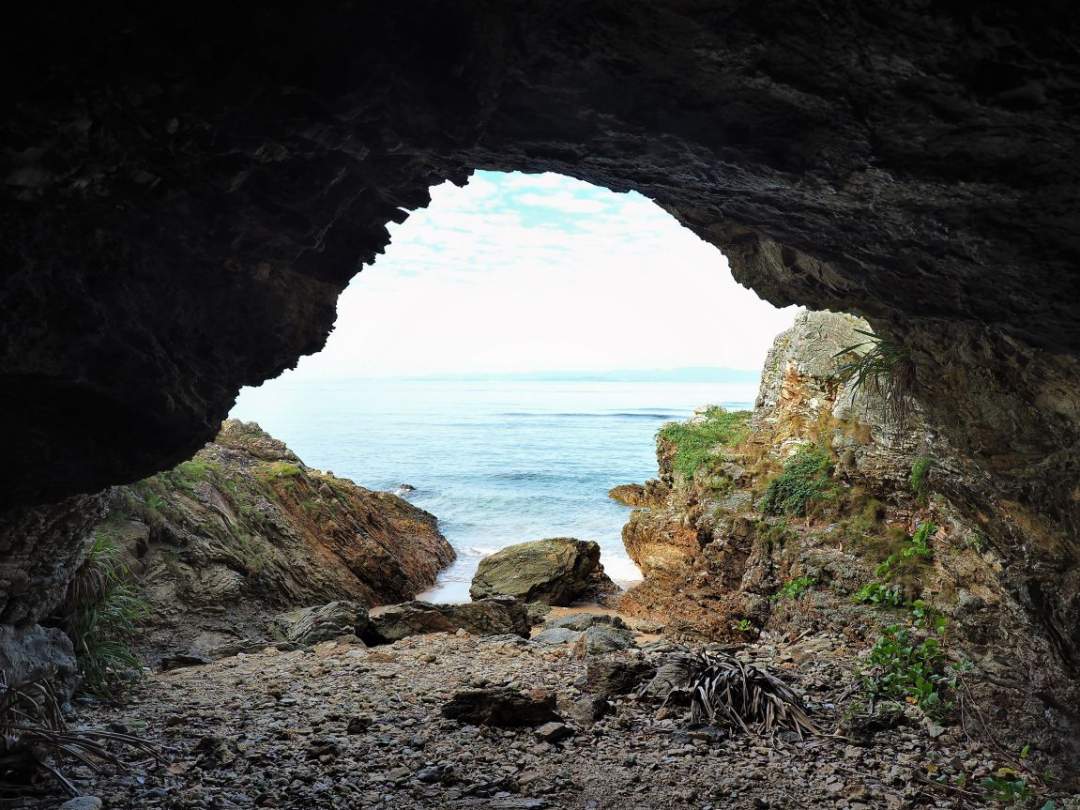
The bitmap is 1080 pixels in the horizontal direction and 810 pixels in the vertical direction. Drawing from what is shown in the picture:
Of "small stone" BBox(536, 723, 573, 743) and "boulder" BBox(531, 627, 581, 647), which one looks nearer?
"small stone" BBox(536, 723, 573, 743)

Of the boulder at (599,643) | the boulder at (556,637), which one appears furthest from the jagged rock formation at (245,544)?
the boulder at (599,643)

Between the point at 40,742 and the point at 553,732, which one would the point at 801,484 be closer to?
the point at 553,732

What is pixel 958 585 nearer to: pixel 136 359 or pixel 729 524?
pixel 729 524

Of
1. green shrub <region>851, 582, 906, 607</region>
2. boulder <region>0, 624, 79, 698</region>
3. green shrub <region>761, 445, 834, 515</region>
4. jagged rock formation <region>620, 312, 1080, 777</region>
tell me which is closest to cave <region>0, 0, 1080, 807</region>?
jagged rock formation <region>620, 312, 1080, 777</region>

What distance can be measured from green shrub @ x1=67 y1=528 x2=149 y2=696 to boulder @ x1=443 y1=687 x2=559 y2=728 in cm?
291

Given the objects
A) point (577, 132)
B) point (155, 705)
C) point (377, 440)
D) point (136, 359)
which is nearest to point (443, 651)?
point (155, 705)

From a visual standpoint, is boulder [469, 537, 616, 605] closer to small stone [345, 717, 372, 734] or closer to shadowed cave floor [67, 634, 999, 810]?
shadowed cave floor [67, 634, 999, 810]

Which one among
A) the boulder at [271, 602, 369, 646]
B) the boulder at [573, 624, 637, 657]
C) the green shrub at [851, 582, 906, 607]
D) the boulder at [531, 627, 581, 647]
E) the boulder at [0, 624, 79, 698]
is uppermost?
the boulder at [0, 624, 79, 698]

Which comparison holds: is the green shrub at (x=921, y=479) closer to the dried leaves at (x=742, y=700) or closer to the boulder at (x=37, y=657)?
the dried leaves at (x=742, y=700)

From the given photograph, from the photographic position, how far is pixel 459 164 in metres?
3.63

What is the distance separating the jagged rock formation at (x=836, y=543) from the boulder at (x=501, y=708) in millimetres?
3162

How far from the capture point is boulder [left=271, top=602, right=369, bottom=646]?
7.92 m

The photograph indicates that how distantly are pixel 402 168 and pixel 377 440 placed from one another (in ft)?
144

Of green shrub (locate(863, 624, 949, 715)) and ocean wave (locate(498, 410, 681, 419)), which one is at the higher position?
green shrub (locate(863, 624, 949, 715))
